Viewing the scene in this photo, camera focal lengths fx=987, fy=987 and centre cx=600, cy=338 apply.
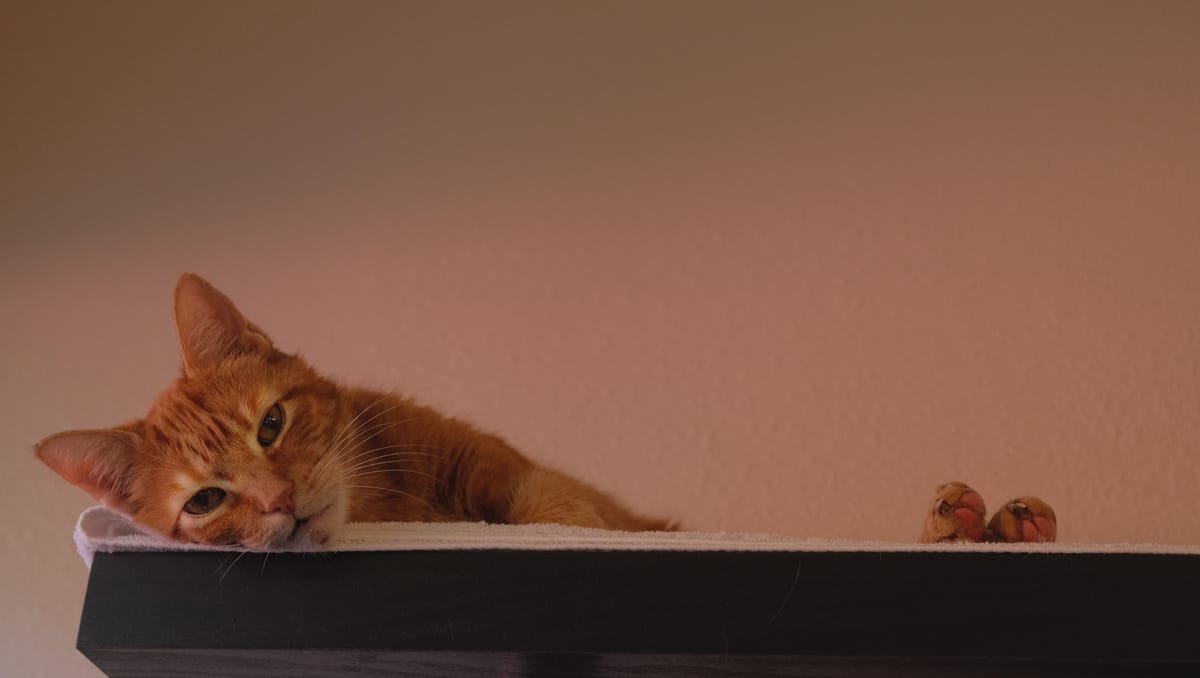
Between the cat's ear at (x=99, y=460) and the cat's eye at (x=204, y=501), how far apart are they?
0.08 meters

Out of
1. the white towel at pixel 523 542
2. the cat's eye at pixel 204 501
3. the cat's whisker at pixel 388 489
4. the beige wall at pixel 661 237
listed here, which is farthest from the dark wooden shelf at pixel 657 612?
the beige wall at pixel 661 237

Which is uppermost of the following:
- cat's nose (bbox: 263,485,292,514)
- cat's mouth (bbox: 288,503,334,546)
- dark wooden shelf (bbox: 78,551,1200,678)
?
cat's nose (bbox: 263,485,292,514)

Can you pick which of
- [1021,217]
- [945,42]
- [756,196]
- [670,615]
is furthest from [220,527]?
[945,42]

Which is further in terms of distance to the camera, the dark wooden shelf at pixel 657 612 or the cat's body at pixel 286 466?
the cat's body at pixel 286 466

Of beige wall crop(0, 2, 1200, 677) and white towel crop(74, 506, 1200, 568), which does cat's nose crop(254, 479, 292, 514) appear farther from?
beige wall crop(0, 2, 1200, 677)

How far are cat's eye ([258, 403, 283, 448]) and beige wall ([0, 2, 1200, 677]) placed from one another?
0.78m

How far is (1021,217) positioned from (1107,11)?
45cm

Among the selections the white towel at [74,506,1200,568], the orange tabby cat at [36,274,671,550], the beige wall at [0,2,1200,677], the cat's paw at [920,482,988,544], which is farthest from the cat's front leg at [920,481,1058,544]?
the beige wall at [0,2,1200,677]

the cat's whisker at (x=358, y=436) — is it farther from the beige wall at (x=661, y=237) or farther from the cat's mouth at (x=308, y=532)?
the beige wall at (x=661, y=237)

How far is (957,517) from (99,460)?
93cm

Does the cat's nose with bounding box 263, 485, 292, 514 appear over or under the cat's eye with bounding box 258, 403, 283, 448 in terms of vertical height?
under

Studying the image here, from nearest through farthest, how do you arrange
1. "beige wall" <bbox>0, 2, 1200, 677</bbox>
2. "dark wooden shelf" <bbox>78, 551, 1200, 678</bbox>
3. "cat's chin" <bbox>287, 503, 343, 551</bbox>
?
1. "dark wooden shelf" <bbox>78, 551, 1200, 678</bbox>
2. "cat's chin" <bbox>287, 503, 343, 551</bbox>
3. "beige wall" <bbox>0, 2, 1200, 677</bbox>

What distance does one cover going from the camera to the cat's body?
3.25 feet

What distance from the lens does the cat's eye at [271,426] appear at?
3.51ft
